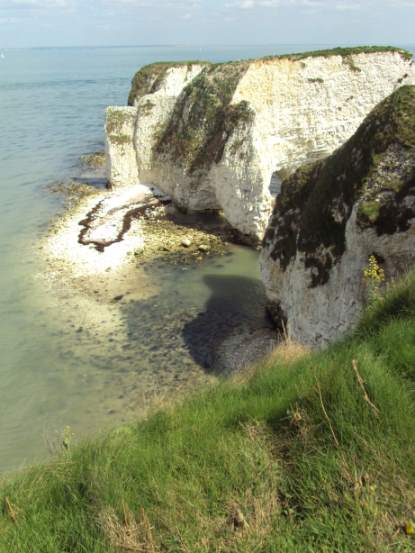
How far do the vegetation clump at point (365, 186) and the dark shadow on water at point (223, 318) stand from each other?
13.3ft

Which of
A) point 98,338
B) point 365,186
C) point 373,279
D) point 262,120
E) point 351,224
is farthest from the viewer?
point 262,120

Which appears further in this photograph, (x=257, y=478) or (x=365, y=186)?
(x=365, y=186)

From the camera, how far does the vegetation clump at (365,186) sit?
42.1 feet

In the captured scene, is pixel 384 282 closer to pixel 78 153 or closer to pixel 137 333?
pixel 137 333

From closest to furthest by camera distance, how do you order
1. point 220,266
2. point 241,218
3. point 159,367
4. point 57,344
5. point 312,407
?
point 312,407 < point 159,367 < point 57,344 < point 220,266 < point 241,218

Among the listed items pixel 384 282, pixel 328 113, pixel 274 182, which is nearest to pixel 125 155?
pixel 274 182

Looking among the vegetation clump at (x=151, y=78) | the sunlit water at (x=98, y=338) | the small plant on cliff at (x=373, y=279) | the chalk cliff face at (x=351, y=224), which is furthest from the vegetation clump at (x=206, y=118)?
the small plant on cliff at (x=373, y=279)

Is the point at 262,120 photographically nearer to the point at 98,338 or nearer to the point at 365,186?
the point at 98,338

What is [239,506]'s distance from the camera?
538cm

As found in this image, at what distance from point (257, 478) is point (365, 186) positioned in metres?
9.56

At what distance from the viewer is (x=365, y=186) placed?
1333cm

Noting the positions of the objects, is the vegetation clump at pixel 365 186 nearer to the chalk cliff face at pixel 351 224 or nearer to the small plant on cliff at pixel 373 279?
the chalk cliff face at pixel 351 224

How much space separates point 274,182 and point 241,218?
27.5 feet

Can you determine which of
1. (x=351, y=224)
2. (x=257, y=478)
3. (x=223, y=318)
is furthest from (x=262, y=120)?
(x=257, y=478)
